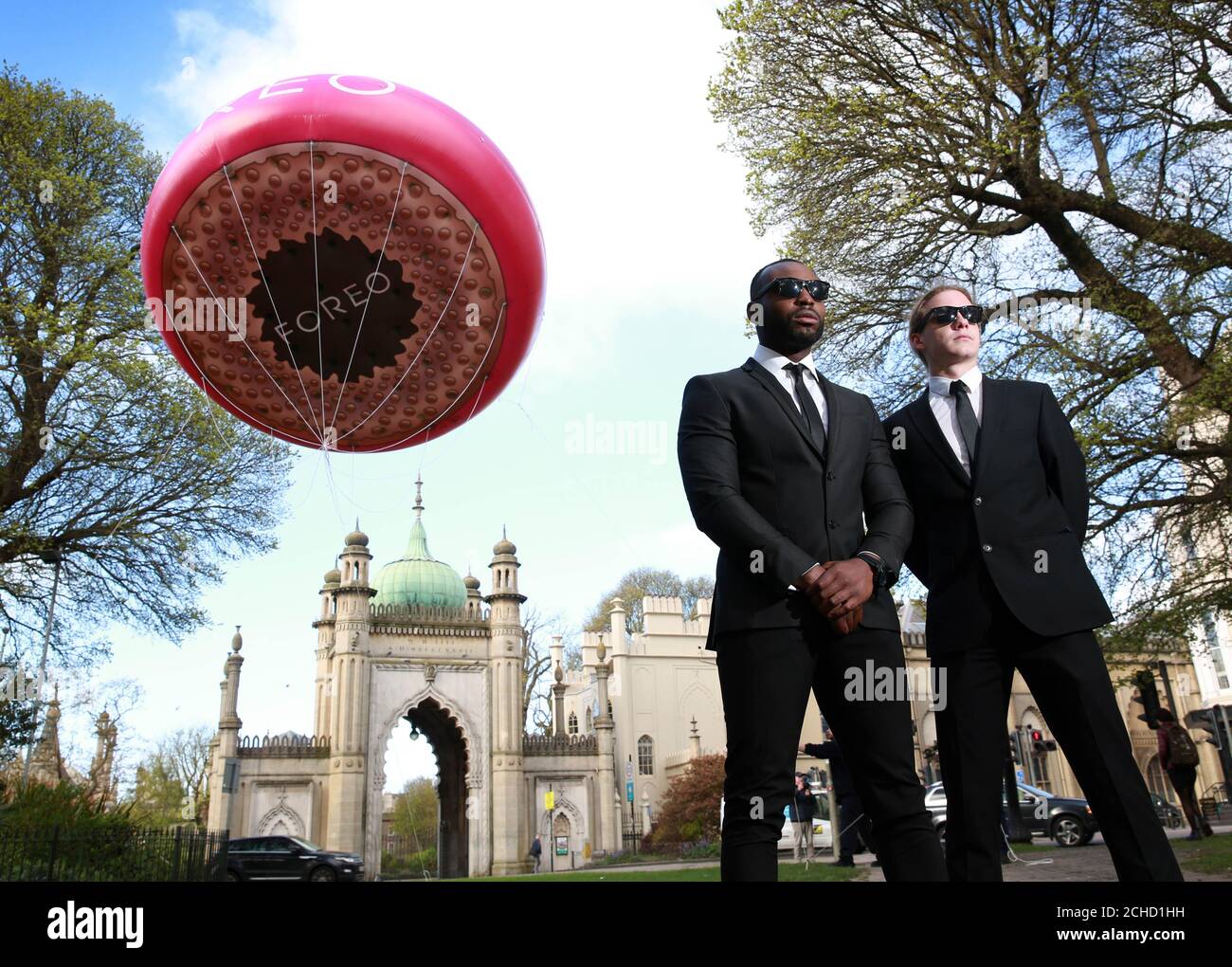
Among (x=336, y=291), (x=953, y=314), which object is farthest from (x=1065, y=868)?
(x=336, y=291)

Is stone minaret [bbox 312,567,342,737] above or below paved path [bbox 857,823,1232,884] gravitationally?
above

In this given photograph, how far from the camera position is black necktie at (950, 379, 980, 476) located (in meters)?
3.76

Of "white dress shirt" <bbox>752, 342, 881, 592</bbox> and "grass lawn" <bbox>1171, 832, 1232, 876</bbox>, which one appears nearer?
"white dress shirt" <bbox>752, 342, 881, 592</bbox>

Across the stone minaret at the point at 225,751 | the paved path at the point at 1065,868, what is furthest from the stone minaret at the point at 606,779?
the paved path at the point at 1065,868

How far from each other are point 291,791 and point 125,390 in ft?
71.5

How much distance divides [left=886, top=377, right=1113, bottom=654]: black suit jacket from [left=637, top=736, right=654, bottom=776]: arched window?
137 feet

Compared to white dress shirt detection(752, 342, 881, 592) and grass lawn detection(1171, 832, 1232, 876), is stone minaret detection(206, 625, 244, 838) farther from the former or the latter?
white dress shirt detection(752, 342, 881, 592)

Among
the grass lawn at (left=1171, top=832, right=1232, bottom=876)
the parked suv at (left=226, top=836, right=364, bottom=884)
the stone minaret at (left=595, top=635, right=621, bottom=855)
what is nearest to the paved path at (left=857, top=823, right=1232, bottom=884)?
the grass lawn at (left=1171, top=832, right=1232, bottom=876)

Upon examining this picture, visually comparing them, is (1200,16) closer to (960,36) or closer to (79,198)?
(960,36)

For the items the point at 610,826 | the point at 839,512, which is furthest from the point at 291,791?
the point at 839,512

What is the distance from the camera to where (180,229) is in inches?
213

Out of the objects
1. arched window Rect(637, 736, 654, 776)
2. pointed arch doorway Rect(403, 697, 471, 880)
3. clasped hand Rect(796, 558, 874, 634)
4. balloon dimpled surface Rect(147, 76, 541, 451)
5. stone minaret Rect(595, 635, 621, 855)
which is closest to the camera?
clasped hand Rect(796, 558, 874, 634)

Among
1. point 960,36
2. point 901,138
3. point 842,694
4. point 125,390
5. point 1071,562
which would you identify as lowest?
point 842,694

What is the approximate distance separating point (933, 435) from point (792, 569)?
3.83 ft
